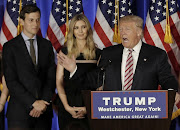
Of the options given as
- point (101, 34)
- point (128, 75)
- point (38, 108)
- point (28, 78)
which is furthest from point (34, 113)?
point (101, 34)

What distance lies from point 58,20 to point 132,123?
2.79 m

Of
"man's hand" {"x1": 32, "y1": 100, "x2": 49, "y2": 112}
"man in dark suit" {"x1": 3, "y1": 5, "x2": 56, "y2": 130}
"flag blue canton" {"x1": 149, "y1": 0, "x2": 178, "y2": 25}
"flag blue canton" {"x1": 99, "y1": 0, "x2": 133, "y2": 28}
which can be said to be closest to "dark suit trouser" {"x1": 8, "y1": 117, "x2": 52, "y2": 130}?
"man in dark suit" {"x1": 3, "y1": 5, "x2": 56, "y2": 130}

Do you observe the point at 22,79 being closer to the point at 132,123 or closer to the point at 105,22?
the point at 132,123

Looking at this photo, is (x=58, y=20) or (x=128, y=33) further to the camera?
(x=58, y=20)

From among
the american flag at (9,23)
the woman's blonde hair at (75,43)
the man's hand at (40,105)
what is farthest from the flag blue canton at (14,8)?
the man's hand at (40,105)

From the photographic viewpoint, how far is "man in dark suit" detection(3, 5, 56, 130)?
3311 mm

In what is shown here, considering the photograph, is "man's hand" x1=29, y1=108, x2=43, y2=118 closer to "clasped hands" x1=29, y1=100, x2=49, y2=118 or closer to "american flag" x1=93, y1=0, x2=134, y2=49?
"clasped hands" x1=29, y1=100, x2=49, y2=118

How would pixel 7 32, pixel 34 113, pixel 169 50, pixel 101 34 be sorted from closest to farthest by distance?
pixel 34 113 < pixel 169 50 < pixel 101 34 < pixel 7 32

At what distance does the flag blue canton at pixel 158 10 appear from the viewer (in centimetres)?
450

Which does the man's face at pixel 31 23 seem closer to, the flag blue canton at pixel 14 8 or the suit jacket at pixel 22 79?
the suit jacket at pixel 22 79

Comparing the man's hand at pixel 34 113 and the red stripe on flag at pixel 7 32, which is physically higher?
the red stripe on flag at pixel 7 32

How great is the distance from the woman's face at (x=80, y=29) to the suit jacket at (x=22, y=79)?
1.36 ft

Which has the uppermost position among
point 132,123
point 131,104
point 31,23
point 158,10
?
point 158,10

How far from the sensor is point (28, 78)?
3340mm
